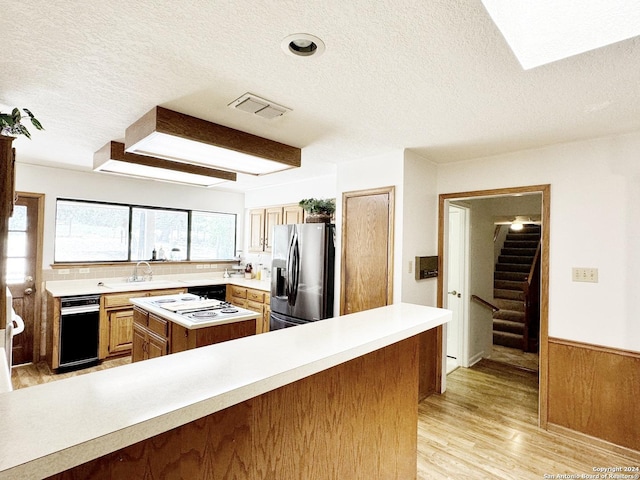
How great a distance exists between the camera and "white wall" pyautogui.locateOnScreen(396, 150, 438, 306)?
3.03 m

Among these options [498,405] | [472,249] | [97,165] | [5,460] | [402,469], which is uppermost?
[97,165]

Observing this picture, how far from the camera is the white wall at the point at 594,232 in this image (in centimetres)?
242

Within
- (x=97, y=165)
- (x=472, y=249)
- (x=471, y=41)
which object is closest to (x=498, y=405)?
(x=472, y=249)

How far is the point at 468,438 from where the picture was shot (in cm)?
258

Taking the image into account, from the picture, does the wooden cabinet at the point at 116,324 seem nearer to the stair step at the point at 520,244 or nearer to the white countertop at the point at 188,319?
the white countertop at the point at 188,319

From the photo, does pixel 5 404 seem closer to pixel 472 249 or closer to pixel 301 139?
pixel 301 139

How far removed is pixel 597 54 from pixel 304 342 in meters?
1.75

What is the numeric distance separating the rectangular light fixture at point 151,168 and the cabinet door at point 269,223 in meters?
1.55

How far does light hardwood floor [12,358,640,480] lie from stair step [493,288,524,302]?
244cm

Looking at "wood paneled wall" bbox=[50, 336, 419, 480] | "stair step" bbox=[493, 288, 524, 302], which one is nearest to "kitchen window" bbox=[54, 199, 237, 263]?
"wood paneled wall" bbox=[50, 336, 419, 480]

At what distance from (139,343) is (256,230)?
2.49 m

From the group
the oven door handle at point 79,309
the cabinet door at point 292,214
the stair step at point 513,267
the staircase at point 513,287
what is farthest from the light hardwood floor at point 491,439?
the stair step at point 513,267

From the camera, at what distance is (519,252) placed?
6.84 meters

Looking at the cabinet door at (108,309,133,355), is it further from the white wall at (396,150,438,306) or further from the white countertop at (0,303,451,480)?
the white countertop at (0,303,451,480)
